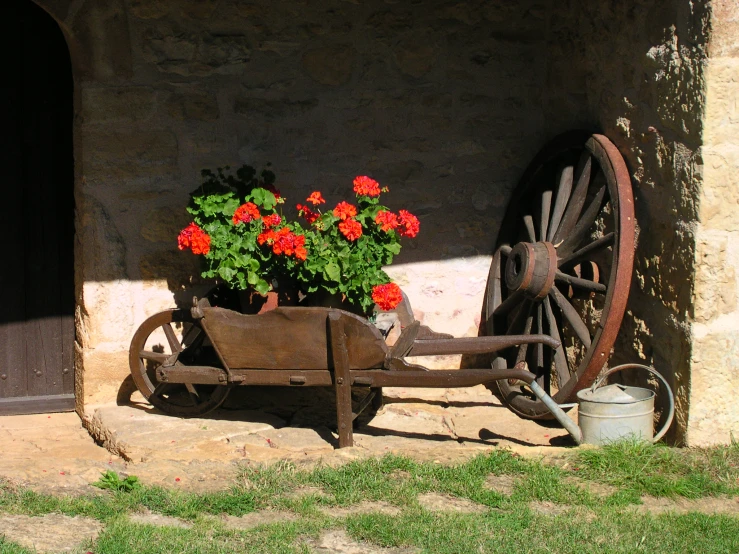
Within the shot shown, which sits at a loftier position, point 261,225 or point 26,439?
point 261,225

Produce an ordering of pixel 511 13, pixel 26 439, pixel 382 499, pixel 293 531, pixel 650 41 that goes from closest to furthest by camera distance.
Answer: pixel 293 531 → pixel 382 499 → pixel 650 41 → pixel 26 439 → pixel 511 13

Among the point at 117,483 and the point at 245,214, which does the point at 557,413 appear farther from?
the point at 117,483

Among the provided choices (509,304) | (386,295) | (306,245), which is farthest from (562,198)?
(306,245)

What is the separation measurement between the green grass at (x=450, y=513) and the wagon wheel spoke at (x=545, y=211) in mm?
1190

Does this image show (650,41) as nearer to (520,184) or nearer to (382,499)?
(520,184)

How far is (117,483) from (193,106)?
1.86m

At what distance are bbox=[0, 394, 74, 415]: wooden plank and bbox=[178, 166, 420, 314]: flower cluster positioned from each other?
1.17 meters

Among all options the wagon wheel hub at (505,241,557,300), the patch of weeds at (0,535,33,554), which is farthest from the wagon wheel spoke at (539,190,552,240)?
the patch of weeds at (0,535,33,554)

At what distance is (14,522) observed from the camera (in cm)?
320

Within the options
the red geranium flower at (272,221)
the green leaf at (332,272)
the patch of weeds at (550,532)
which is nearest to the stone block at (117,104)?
the red geranium flower at (272,221)

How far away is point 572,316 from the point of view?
4.32 meters

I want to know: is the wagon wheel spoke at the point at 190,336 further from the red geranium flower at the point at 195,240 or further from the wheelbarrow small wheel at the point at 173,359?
the red geranium flower at the point at 195,240

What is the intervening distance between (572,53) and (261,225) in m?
1.70

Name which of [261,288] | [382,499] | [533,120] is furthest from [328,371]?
[533,120]
